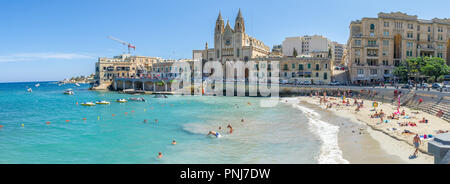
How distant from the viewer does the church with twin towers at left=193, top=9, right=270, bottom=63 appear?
277 ft

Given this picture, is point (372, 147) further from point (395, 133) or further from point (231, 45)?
point (231, 45)

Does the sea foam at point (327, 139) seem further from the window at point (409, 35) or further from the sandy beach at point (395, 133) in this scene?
the window at point (409, 35)

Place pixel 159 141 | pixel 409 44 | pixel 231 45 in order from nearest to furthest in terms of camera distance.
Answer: pixel 159 141
pixel 409 44
pixel 231 45

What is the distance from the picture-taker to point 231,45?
285 ft

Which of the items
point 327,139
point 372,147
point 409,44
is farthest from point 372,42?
point 372,147

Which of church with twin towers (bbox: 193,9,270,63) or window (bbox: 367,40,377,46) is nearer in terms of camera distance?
window (bbox: 367,40,377,46)

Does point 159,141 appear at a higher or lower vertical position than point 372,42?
lower

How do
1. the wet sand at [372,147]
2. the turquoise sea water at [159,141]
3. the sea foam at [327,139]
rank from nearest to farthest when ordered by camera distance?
the wet sand at [372,147] → the sea foam at [327,139] → the turquoise sea water at [159,141]

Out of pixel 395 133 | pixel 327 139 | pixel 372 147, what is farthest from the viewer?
pixel 395 133

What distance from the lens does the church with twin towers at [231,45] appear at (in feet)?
277

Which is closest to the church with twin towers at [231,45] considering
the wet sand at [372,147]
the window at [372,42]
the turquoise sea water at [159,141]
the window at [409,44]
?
the window at [372,42]

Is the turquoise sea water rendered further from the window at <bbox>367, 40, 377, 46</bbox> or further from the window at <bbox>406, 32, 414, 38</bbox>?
the window at <bbox>406, 32, 414, 38</bbox>

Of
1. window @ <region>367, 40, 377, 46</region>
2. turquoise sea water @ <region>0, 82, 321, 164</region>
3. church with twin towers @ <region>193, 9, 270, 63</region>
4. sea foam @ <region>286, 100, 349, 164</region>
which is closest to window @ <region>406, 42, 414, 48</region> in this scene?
window @ <region>367, 40, 377, 46</region>
